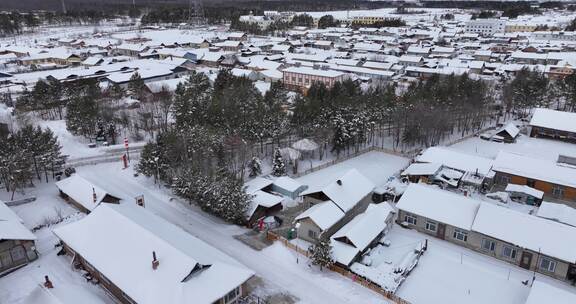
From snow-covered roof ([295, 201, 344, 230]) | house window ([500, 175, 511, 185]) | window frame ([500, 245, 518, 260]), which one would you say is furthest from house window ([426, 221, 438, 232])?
house window ([500, 175, 511, 185])

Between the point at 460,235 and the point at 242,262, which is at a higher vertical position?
the point at 460,235

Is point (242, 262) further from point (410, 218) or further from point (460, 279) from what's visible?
point (460, 279)

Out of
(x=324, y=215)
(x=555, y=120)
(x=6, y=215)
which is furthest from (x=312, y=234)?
(x=555, y=120)

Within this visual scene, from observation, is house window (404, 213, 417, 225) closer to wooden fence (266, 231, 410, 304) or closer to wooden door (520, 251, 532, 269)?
wooden door (520, 251, 532, 269)

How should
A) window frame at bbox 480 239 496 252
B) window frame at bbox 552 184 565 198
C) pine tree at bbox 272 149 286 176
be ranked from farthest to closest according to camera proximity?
1. pine tree at bbox 272 149 286 176
2. window frame at bbox 552 184 565 198
3. window frame at bbox 480 239 496 252

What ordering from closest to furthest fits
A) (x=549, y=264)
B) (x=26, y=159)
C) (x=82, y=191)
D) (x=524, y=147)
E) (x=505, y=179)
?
(x=549, y=264) < (x=82, y=191) < (x=26, y=159) < (x=505, y=179) < (x=524, y=147)
